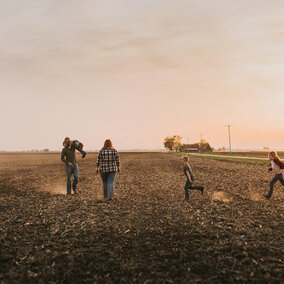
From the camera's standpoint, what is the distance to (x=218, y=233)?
7.25 m

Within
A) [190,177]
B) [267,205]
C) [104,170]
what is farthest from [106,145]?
[267,205]

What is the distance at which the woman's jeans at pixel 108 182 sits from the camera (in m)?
10.9

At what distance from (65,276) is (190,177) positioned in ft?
24.3

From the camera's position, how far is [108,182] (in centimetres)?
1115

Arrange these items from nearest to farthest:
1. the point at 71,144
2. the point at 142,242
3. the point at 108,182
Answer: the point at 142,242, the point at 108,182, the point at 71,144

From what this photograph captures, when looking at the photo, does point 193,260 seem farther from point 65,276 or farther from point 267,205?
point 267,205

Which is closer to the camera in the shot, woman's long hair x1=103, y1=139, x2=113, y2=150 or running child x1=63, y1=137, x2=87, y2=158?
woman's long hair x1=103, y1=139, x2=113, y2=150

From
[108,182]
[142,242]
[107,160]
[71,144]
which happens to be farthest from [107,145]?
[142,242]

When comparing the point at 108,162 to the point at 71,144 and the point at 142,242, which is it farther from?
the point at 142,242

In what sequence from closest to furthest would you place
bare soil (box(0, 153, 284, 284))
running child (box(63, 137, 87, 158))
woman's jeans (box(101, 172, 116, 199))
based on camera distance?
bare soil (box(0, 153, 284, 284)), woman's jeans (box(101, 172, 116, 199)), running child (box(63, 137, 87, 158))

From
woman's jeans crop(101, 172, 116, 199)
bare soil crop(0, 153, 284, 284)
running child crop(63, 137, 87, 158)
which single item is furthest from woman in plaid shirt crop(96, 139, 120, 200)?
running child crop(63, 137, 87, 158)

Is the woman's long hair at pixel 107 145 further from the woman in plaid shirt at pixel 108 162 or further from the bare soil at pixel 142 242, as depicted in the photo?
the bare soil at pixel 142 242

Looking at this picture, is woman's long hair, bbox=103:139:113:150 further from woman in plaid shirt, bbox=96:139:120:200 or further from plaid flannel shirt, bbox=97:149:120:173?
plaid flannel shirt, bbox=97:149:120:173

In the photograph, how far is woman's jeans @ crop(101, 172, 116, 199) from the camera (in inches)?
431
